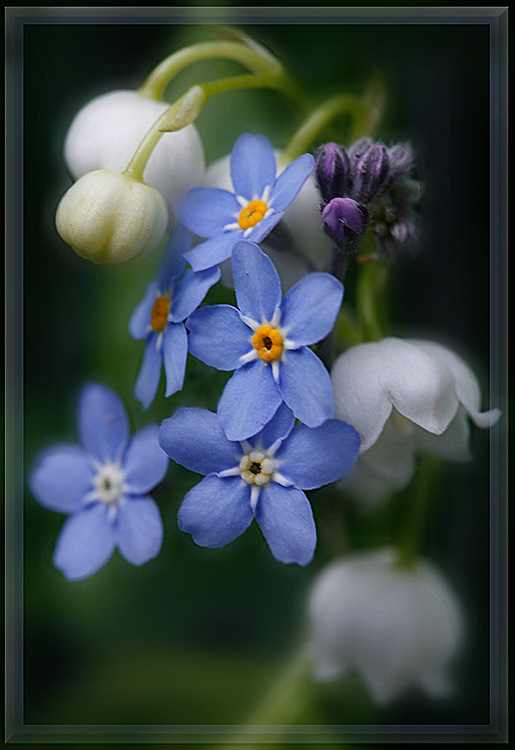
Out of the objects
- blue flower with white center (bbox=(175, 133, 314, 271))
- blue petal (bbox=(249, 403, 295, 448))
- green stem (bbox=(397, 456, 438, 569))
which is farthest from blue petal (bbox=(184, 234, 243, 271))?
green stem (bbox=(397, 456, 438, 569))

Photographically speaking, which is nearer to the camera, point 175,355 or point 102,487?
point 175,355

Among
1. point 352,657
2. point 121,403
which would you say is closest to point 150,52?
point 121,403

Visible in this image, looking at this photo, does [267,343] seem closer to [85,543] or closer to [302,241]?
[302,241]

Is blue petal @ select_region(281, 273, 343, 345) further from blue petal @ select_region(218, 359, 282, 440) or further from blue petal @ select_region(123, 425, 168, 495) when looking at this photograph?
blue petal @ select_region(123, 425, 168, 495)

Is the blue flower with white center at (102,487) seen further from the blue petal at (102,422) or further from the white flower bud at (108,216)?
the white flower bud at (108,216)

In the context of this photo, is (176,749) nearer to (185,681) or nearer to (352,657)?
(185,681)

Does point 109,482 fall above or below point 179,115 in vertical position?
below

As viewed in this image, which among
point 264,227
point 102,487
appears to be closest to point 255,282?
point 264,227
